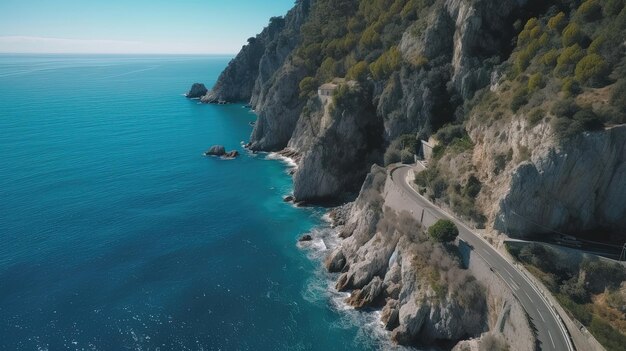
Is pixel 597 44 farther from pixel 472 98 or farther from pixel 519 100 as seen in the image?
pixel 472 98

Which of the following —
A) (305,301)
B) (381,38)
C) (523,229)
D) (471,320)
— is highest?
(381,38)

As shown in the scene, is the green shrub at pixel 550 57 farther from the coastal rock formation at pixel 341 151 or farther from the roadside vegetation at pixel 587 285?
the coastal rock formation at pixel 341 151

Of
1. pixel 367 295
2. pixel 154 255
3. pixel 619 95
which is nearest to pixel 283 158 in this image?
pixel 154 255

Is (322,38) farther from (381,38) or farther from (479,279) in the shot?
(479,279)

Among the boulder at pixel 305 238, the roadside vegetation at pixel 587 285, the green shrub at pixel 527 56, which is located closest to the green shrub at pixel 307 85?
the boulder at pixel 305 238

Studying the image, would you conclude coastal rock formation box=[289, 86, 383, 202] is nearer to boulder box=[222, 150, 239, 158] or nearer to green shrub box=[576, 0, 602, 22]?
boulder box=[222, 150, 239, 158]

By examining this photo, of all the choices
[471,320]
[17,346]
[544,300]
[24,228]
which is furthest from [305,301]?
[24,228]

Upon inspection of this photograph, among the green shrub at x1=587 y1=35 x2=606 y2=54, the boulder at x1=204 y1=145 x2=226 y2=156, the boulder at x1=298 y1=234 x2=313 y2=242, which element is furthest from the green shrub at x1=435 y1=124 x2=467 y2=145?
the boulder at x1=204 y1=145 x2=226 y2=156
